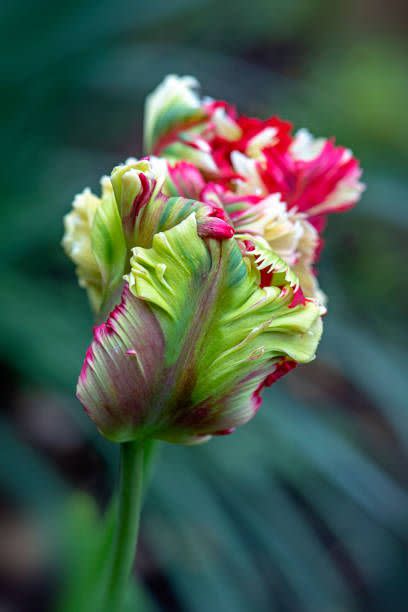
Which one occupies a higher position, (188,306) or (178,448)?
(188,306)

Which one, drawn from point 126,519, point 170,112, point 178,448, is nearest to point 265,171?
point 170,112

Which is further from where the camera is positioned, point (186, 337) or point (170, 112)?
point (170, 112)

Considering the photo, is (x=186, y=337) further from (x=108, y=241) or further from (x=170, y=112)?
(x=170, y=112)

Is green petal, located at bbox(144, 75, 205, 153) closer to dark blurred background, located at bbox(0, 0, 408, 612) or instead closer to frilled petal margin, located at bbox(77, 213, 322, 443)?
frilled petal margin, located at bbox(77, 213, 322, 443)

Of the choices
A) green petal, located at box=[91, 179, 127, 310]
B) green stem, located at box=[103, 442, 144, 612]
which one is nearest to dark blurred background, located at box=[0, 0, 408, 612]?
green stem, located at box=[103, 442, 144, 612]

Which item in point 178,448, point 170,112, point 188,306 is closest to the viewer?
point 188,306

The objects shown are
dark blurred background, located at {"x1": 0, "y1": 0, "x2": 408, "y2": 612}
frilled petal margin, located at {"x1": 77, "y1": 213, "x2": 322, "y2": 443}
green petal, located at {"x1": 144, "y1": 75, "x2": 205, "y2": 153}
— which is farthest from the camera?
dark blurred background, located at {"x1": 0, "y1": 0, "x2": 408, "y2": 612}

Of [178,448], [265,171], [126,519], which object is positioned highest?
[265,171]
